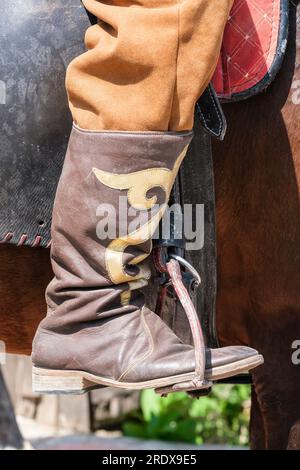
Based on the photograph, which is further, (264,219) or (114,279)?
(264,219)

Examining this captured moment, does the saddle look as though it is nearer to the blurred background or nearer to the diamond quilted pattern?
the diamond quilted pattern

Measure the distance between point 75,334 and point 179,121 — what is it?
64 centimetres

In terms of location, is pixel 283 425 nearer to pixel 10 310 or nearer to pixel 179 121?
pixel 10 310

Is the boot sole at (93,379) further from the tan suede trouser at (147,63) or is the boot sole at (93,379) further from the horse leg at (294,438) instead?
the horse leg at (294,438)

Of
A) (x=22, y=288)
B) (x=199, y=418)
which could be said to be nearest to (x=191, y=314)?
(x=22, y=288)

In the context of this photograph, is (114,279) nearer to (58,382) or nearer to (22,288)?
(58,382)

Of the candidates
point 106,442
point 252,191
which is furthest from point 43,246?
point 106,442

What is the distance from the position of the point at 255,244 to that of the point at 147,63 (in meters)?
0.72

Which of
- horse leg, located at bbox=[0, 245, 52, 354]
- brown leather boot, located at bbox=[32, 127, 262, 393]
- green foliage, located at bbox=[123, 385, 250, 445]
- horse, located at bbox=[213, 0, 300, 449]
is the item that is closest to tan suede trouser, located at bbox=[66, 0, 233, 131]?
brown leather boot, located at bbox=[32, 127, 262, 393]

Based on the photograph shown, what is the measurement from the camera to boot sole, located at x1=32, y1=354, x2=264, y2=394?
215 cm

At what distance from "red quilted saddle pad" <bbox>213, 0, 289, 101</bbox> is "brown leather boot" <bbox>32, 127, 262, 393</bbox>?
0.28 metres

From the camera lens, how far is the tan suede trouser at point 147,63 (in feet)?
6.98

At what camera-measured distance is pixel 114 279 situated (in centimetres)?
224

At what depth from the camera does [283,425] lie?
290 centimetres
